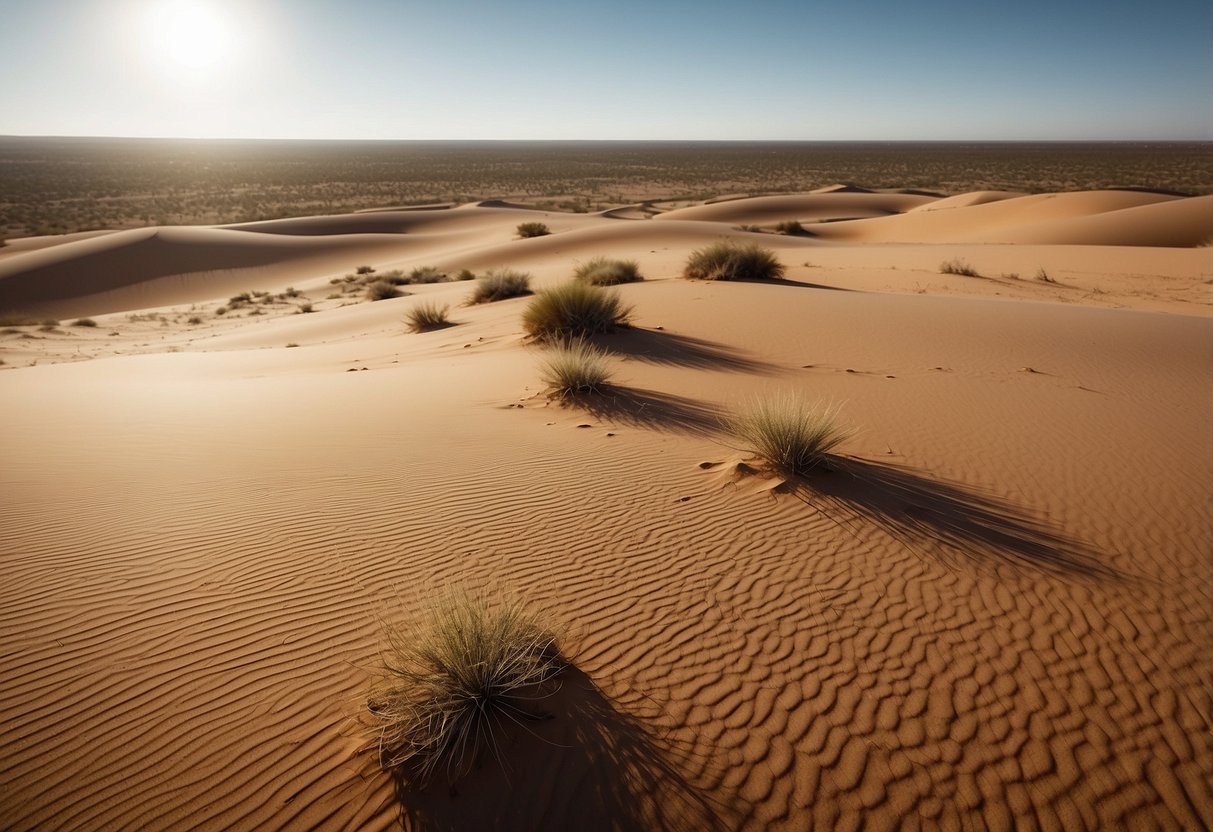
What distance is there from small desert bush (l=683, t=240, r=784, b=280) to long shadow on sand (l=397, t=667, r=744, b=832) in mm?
13897

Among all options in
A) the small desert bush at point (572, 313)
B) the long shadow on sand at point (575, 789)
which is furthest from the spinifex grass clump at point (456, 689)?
the small desert bush at point (572, 313)

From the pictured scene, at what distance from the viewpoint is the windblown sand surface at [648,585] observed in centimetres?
265

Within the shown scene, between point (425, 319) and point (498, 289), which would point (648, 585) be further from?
point (498, 289)

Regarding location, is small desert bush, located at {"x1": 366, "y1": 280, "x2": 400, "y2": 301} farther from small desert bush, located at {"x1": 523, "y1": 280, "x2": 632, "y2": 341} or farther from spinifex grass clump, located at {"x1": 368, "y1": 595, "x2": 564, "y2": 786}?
spinifex grass clump, located at {"x1": 368, "y1": 595, "x2": 564, "y2": 786}

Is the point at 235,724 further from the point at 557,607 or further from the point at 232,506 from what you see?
the point at 232,506

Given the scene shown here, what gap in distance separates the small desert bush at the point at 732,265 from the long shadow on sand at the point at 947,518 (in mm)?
10823

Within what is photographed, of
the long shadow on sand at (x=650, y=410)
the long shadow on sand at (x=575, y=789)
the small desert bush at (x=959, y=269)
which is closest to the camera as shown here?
the long shadow on sand at (x=575, y=789)

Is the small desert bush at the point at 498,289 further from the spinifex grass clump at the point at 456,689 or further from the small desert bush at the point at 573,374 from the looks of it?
the spinifex grass clump at the point at 456,689

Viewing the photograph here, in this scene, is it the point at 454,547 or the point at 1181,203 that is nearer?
the point at 454,547

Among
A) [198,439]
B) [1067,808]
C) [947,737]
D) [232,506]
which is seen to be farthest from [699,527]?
[198,439]

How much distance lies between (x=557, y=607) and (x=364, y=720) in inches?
46.5

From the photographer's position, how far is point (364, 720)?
288 centimetres

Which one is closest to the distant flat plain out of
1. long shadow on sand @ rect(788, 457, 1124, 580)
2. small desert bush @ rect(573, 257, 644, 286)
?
small desert bush @ rect(573, 257, 644, 286)

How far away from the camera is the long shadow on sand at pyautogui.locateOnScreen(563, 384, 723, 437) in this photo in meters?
6.77
